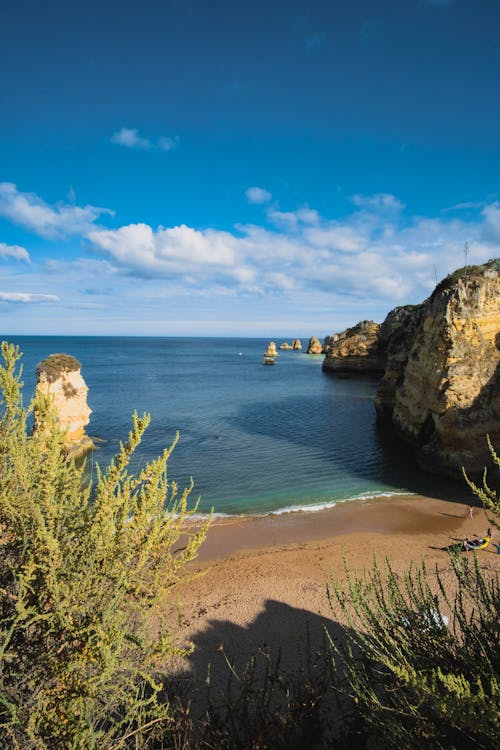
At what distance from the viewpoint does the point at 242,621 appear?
12.4 meters

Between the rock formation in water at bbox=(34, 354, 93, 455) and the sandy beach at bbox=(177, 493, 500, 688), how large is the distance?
52.1 feet

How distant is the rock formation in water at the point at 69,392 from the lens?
28438mm

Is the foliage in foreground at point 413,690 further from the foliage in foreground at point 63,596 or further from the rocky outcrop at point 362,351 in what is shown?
the rocky outcrop at point 362,351

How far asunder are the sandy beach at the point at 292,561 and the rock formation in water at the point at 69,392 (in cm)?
1587

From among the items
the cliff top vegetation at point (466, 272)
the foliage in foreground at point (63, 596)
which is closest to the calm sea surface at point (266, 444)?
the foliage in foreground at point (63, 596)

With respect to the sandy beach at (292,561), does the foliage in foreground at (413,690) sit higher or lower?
higher

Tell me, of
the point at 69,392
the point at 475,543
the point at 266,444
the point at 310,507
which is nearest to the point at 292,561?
the point at 310,507

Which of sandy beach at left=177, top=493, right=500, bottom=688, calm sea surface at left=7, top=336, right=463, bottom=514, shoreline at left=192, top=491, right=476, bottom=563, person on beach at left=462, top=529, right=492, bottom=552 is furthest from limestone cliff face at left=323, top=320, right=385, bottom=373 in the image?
person on beach at left=462, top=529, right=492, bottom=552

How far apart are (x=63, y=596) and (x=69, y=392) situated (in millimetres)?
27144

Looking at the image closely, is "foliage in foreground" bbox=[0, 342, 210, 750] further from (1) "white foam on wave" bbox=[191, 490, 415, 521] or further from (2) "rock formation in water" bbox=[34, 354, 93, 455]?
(2) "rock formation in water" bbox=[34, 354, 93, 455]

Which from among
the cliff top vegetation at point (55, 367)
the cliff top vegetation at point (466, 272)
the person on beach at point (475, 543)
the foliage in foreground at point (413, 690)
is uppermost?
the cliff top vegetation at point (466, 272)

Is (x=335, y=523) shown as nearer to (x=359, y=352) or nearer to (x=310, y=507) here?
(x=310, y=507)

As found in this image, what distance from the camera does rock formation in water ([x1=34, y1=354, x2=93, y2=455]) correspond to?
1120 inches

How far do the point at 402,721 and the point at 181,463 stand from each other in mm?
22949
